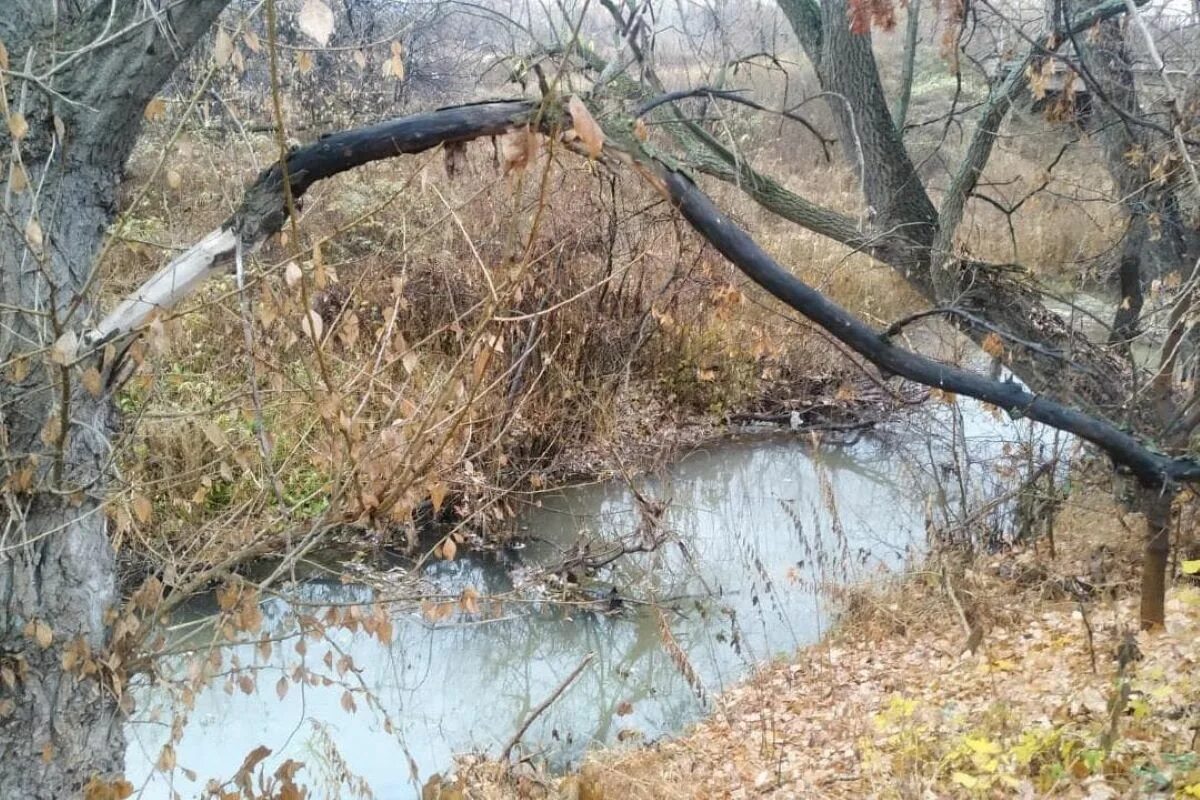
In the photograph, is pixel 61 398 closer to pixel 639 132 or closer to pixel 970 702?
pixel 639 132

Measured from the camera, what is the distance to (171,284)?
233cm

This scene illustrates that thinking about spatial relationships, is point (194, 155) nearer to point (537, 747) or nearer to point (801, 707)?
point (537, 747)

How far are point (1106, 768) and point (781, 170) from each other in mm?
11989

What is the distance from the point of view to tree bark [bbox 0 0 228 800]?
7.23 ft

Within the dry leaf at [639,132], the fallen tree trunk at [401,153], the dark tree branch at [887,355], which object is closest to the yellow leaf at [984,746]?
the dark tree branch at [887,355]

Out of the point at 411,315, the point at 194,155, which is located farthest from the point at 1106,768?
the point at 194,155

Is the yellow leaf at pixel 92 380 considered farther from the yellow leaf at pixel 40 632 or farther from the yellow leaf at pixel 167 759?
the yellow leaf at pixel 167 759

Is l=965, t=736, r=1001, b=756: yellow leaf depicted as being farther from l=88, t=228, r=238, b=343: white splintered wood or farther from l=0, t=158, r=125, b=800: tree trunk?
l=88, t=228, r=238, b=343: white splintered wood

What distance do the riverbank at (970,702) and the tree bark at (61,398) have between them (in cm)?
210

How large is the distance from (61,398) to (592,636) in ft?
14.6

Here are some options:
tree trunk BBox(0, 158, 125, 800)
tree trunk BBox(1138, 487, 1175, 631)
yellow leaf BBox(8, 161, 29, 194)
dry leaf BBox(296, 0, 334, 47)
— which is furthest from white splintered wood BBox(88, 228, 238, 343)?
tree trunk BBox(1138, 487, 1175, 631)

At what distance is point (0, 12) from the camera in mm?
2201

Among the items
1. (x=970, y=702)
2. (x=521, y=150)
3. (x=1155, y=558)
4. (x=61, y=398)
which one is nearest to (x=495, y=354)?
(x=970, y=702)

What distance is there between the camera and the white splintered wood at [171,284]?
230cm
